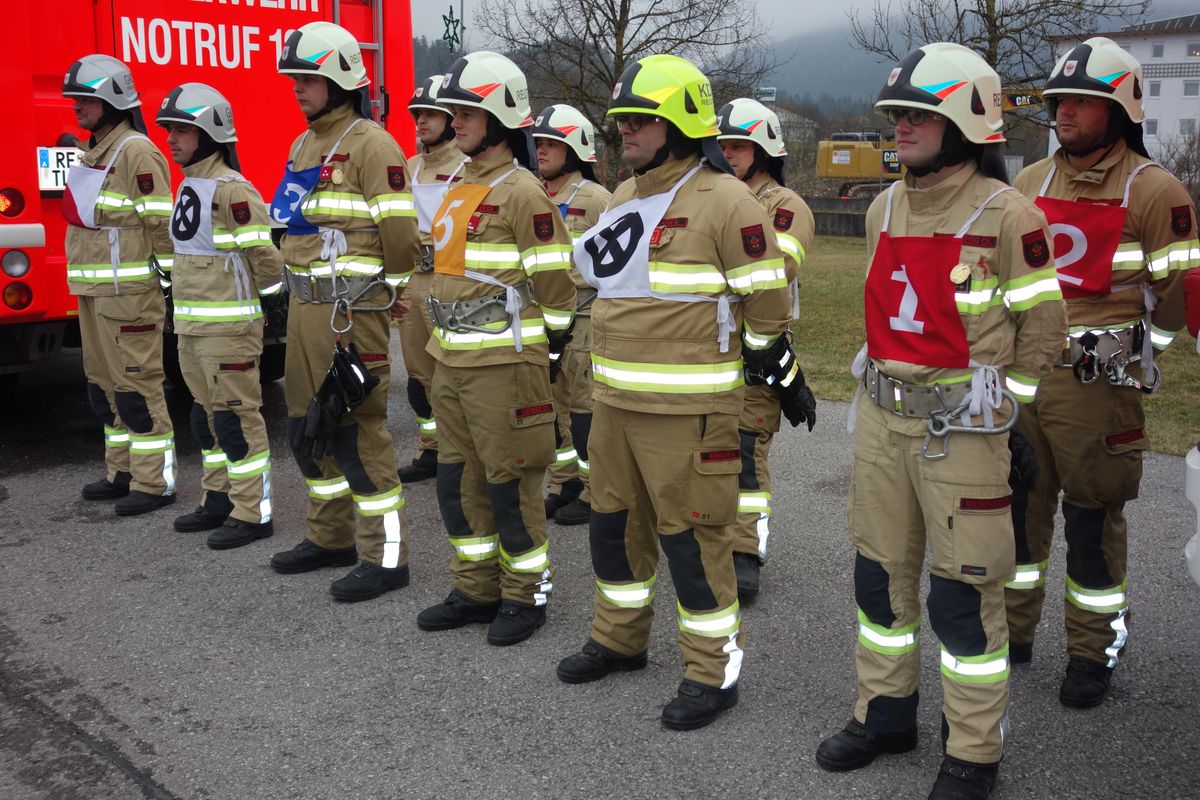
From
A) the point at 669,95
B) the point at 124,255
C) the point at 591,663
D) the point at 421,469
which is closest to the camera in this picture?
the point at 669,95

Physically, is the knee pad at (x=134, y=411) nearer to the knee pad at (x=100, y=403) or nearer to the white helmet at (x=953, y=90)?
the knee pad at (x=100, y=403)

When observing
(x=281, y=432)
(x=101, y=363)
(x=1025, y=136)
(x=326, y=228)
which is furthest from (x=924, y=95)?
(x=1025, y=136)

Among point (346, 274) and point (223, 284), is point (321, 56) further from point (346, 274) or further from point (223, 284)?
point (223, 284)

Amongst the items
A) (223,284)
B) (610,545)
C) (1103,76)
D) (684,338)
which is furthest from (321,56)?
(1103,76)

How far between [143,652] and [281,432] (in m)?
3.94

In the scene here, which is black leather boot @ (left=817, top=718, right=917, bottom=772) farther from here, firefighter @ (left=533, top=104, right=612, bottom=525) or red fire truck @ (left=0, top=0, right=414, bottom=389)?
red fire truck @ (left=0, top=0, right=414, bottom=389)

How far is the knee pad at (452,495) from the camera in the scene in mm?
4949

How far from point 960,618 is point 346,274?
3.22 meters

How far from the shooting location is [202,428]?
6480mm

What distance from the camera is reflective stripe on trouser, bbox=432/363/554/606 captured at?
15.6 ft

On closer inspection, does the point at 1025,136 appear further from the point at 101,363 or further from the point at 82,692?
the point at 82,692

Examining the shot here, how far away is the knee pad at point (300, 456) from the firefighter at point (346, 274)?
0.01 metres

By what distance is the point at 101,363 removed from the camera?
269 inches

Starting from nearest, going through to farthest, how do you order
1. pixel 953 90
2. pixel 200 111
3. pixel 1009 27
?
pixel 953 90
pixel 200 111
pixel 1009 27
